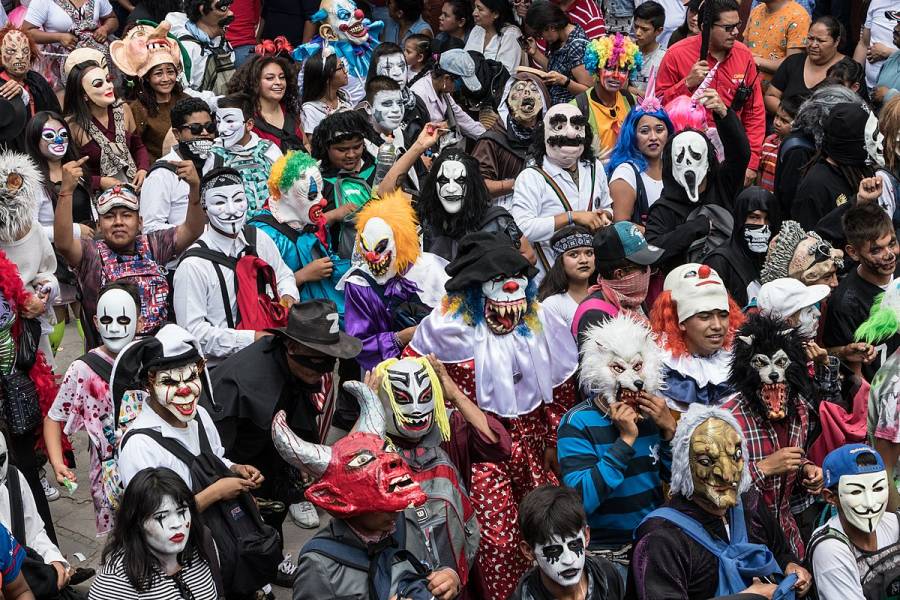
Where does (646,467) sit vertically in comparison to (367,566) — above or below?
below

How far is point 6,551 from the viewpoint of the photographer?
4.79 meters

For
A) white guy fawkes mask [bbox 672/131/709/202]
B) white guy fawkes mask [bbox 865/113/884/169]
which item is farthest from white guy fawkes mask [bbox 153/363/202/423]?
white guy fawkes mask [bbox 865/113/884/169]

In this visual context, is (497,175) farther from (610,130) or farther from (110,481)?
(110,481)

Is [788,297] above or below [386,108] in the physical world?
below

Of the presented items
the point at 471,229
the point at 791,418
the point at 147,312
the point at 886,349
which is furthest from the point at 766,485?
the point at 147,312

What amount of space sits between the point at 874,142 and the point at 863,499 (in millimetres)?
3616

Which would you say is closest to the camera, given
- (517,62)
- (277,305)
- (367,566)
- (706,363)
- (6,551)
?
(367,566)

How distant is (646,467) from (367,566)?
146cm

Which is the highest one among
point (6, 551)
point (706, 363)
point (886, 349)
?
point (6, 551)

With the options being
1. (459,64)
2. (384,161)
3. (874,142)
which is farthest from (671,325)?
(459,64)

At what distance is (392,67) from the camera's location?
997 centimetres

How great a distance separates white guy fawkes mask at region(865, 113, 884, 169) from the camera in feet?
26.2

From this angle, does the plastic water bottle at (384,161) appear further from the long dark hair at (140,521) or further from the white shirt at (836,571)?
the white shirt at (836,571)

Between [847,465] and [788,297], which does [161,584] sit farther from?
[788,297]
